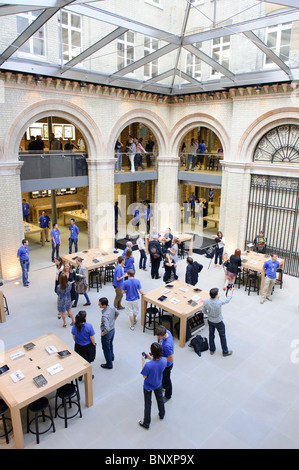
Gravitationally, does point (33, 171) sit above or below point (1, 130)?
below

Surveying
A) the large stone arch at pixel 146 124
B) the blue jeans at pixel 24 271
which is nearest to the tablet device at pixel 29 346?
the blue jeans at pixel 24 271

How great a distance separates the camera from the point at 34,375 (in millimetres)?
5703

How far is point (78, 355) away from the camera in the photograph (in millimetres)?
6207

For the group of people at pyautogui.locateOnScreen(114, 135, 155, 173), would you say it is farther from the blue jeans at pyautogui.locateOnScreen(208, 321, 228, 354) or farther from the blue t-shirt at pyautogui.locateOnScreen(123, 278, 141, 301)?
the blue jeans at pyautogui.locateOnScreen(208, 321, 228, 354)

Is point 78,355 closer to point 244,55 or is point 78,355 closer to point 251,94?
point 251,94

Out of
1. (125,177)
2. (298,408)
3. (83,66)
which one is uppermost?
(83,66)

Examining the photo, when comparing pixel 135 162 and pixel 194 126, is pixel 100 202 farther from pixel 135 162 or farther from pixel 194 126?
pixel 194 126

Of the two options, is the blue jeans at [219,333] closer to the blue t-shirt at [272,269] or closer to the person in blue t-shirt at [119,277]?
the person in blue t-shirt at [119,277]

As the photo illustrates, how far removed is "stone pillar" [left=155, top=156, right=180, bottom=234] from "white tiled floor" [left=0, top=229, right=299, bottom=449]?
297 inches

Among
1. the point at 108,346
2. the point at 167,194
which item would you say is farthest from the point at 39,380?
the point at 167,194

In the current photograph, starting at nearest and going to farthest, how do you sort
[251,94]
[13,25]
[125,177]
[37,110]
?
[13,25]
[37,110]
[251,94]
[125,177]

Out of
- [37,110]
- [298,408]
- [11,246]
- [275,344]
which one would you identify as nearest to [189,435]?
[298,408]

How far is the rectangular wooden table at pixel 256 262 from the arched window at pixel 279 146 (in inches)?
139

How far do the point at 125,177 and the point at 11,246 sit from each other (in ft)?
19.0
